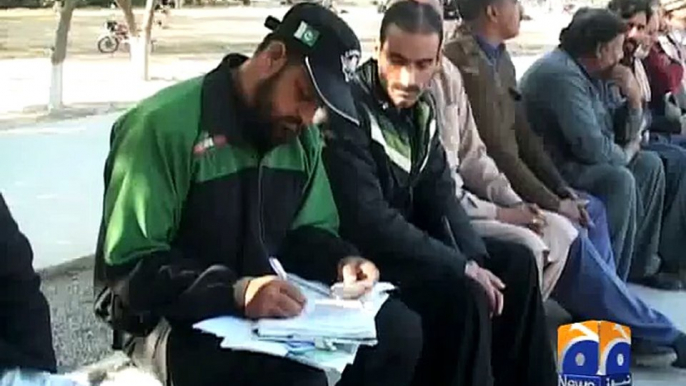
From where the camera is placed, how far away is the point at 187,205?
2861 millimetres

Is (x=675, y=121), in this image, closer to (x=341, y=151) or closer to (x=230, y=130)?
(x=341, y=151)

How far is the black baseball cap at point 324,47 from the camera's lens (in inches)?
109

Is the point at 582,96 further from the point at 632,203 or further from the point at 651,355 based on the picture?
the point at 651,355

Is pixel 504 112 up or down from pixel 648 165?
up

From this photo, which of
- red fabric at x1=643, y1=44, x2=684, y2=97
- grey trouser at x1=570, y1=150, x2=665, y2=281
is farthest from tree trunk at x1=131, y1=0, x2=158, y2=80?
grey trouser at x1=570, y1=150, x2=665, y2=281

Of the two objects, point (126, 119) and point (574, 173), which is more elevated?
point (126, 119)

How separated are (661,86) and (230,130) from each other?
4388 mm

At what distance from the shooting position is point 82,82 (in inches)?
771

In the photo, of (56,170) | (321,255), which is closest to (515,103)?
(321,255)

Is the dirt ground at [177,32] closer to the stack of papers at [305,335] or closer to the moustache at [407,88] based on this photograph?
the moustache at [407,88]

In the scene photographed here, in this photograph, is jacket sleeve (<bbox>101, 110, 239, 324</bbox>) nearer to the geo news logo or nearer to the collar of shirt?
the geo news logo

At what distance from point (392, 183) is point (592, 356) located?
1.05m

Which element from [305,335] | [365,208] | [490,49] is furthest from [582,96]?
[305,335]

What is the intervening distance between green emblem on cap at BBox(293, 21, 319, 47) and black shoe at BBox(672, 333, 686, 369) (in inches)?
109
